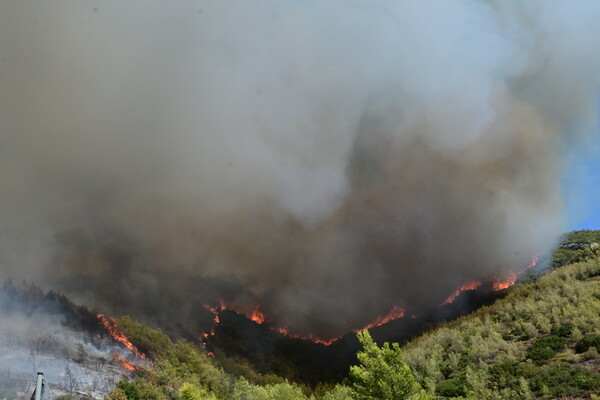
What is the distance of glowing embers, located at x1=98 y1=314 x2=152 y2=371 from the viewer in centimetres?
10706

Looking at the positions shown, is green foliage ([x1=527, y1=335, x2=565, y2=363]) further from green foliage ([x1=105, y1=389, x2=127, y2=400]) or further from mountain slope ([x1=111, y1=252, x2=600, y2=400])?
green foliage ([x1=105, y1=389, x2=127, y2=400])

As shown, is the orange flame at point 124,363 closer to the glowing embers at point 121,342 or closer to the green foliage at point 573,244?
the glowing embers at point 121,342

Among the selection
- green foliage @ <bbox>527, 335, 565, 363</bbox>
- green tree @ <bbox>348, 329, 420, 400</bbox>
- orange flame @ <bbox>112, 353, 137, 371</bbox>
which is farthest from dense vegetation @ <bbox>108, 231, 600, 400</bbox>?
orange flame @ <bbox>112, 353, 137, 371</bbox>

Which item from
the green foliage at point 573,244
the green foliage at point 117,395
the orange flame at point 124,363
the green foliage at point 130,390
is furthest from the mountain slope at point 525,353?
the green foliage at point 573,244

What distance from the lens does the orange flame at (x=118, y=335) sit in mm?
121750

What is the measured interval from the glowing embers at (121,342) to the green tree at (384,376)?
3535 inches

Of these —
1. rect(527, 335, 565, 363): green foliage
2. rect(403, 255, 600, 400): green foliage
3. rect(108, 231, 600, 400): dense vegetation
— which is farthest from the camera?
rect(527, 335, 565, 363): green foliage

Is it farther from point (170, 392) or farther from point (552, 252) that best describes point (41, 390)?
point (552, 252)

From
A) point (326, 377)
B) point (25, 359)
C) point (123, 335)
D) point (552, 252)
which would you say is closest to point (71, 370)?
point (25, 359)

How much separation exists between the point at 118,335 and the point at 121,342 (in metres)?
8.96

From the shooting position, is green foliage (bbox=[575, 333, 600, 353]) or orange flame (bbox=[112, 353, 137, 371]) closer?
green foliage (bbox=[575, 333, 600, 353])

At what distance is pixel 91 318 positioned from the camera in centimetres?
13988

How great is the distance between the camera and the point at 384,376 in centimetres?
3192

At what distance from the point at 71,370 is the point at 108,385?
980cm
